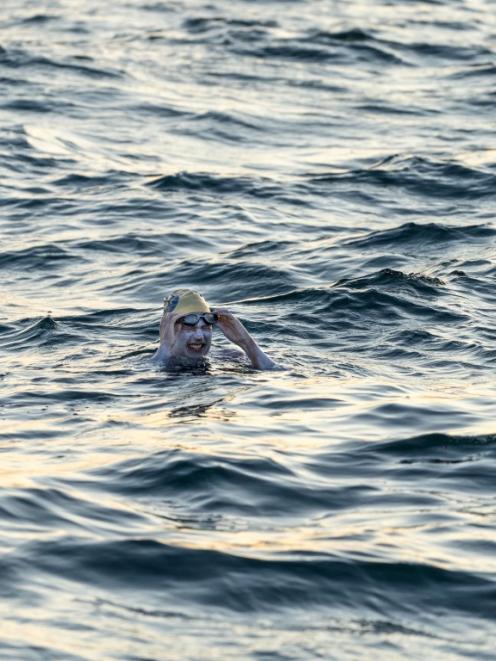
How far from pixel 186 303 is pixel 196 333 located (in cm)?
30

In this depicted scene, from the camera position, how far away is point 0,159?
77.3ft

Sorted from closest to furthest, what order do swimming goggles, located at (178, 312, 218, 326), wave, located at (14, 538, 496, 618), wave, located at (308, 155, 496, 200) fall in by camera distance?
wave, located at (14, 538, 496, 618), swimming goggles, located at (178, 312, 218, 326), wave, located at (308, 155, 496, 200)

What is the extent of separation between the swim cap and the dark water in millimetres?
645

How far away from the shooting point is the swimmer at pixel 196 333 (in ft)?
44.5

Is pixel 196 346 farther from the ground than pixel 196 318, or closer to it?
Answer: closer to it

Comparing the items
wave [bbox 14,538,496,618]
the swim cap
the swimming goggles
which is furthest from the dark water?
the swim cap

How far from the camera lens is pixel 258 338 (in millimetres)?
15172

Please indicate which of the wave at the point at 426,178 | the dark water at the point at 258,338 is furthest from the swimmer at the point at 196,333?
the wave at the point at 426,178

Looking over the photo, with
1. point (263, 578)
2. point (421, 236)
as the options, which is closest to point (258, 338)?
point (421, 236)

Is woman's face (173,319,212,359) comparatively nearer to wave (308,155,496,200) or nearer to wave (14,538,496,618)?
wave (14,538,496,618)

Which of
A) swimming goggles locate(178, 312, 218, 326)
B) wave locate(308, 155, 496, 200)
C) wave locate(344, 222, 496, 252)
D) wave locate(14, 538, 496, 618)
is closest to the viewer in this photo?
wave locate(14, 538, 496, 618)

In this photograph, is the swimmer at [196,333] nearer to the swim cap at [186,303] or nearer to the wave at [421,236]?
the swim cap at [186,303]

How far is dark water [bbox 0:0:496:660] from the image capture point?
8.38 m

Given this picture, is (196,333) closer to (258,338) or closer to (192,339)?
(192,339)
